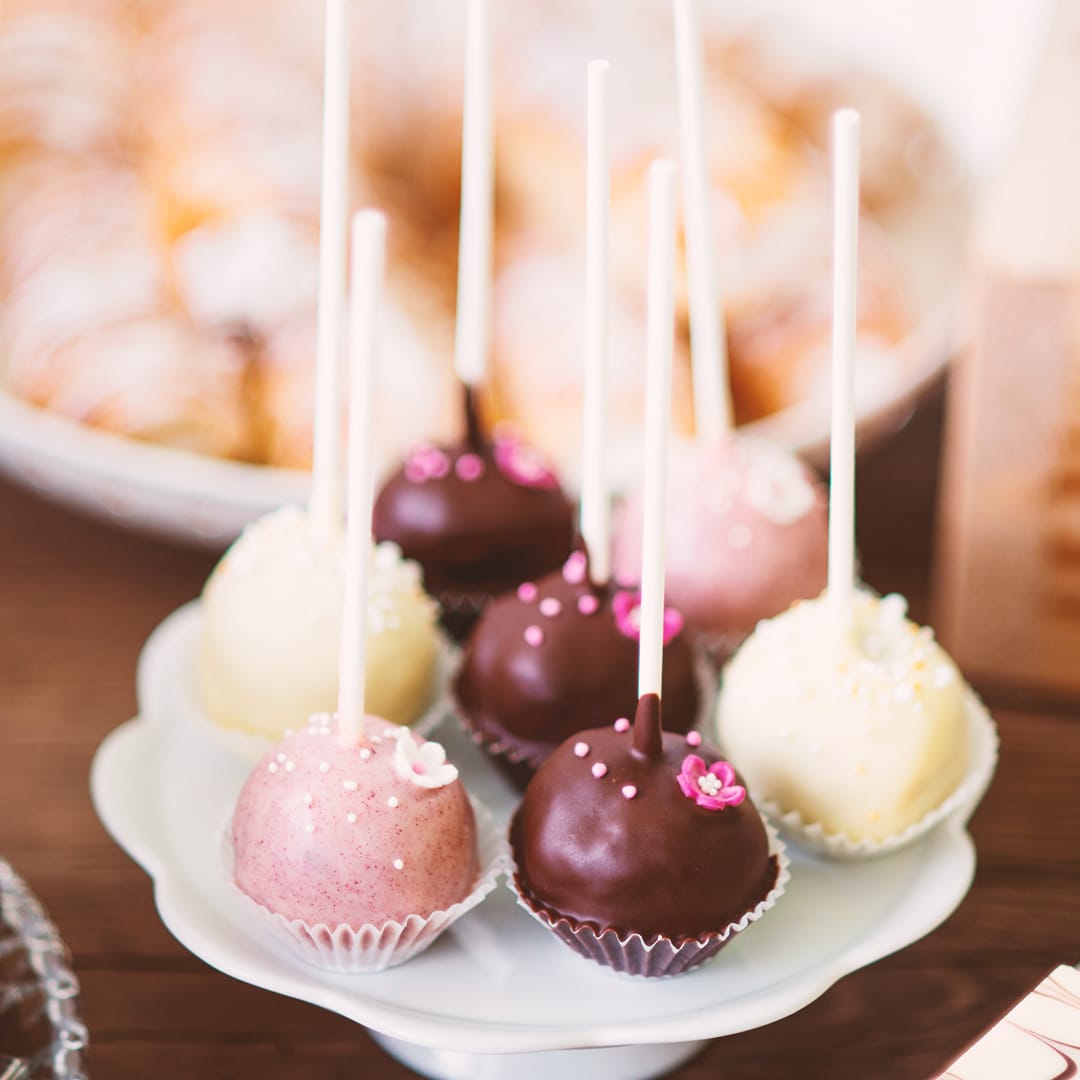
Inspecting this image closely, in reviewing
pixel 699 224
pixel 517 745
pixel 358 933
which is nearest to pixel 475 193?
pixel 699 224

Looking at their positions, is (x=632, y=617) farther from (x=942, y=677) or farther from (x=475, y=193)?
(x=475, y=193)

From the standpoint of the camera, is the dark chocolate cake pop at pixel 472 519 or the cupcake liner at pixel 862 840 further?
the dark chocolate cake pop at pixel 472 519

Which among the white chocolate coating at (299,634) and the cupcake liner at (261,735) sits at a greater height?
the white chocolate coating at (299,634)

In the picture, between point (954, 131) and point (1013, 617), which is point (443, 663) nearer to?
point (1013, 617)

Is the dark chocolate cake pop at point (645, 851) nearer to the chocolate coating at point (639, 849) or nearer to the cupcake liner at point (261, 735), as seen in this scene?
the chocolate coating at point (639, 849)

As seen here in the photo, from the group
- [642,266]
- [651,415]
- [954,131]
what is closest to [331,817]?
[651,415]

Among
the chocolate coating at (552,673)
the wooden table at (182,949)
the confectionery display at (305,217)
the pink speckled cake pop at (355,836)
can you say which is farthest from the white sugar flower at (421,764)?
the confectionery display at (305,217)
